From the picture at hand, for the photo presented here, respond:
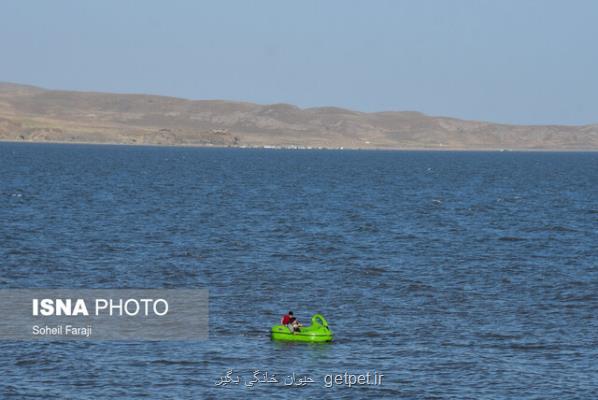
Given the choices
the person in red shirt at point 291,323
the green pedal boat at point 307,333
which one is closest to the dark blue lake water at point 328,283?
the green pedal boat at point 307,333

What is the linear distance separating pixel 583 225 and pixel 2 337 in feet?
190

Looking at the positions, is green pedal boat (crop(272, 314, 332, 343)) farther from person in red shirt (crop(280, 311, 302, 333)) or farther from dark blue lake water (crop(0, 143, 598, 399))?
dark blue lake water (crop(0, 143, 598, 399))

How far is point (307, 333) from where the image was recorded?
39281mm

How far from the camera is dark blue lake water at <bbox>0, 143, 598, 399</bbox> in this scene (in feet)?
113

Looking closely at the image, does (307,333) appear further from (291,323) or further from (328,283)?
(328,283)

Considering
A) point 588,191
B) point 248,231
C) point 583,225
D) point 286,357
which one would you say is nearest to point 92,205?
point 248,231

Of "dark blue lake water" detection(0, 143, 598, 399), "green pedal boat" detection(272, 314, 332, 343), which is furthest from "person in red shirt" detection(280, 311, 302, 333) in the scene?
"dark blue lake water" detection(0, 143, 598, 399)

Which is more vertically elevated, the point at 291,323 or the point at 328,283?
the point at 291,323

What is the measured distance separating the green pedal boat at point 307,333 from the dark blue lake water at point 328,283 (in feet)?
1.49

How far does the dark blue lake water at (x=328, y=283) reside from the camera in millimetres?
34375

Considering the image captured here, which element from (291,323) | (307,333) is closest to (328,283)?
(291,323)

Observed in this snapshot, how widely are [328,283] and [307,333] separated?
1379 centimetres

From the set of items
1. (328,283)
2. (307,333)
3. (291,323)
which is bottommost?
(328,283)

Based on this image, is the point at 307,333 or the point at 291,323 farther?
the point at 291,323
